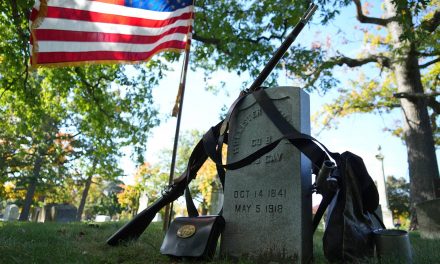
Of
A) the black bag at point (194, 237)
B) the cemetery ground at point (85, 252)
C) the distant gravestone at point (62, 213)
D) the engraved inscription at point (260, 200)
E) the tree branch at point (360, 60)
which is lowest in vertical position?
the cemetery ground at point (85, 252)

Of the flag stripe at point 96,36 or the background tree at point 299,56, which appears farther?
the background tree at point 299,56

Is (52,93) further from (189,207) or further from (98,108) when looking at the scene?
(189,207)

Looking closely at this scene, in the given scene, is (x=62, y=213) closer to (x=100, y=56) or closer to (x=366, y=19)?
(x=100, y=56)

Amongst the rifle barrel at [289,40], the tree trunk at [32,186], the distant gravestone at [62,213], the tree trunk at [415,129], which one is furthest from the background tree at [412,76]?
the tree trunk at [32,186]

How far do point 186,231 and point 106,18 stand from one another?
3.69 metres

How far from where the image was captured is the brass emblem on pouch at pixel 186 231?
10.8 feet

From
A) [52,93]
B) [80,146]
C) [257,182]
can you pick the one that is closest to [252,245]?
[257,182]

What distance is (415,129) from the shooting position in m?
10.5

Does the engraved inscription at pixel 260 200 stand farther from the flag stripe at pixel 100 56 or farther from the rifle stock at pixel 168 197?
the flag stripe at pixel 100 56

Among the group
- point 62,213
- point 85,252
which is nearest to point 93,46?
point 85,252

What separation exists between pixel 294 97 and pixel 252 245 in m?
1.57

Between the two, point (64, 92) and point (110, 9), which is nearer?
point (110, 9)

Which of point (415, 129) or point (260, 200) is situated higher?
point (415, 129)

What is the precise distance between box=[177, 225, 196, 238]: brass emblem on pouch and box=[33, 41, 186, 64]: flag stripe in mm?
3031
